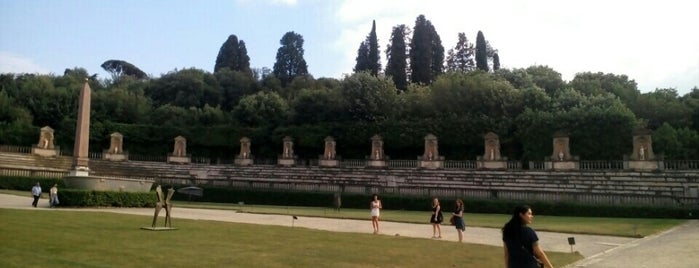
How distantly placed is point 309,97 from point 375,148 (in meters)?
16.8

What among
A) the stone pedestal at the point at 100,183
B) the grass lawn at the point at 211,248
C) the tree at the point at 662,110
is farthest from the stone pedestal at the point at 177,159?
the tree at the point at 662,110

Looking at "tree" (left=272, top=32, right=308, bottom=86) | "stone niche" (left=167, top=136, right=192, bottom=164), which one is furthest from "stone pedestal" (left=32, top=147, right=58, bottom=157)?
"tree" (left=272, top=32, right=308, bottom=86)

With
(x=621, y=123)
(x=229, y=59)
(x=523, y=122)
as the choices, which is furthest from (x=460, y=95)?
(x=229, y=59)

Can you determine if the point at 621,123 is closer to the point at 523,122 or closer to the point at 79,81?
the point at 523,122

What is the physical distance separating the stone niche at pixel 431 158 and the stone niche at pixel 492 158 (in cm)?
412

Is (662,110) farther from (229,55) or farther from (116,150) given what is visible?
(229,55)

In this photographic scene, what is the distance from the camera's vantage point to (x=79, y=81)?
82062mm

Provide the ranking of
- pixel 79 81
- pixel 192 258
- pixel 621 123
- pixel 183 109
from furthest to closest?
pixel 79 81 < pixel 183 109 < pixel 621 123 < pixel 192 258

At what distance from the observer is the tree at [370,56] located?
290ft

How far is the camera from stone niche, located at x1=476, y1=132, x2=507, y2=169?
1925 inches

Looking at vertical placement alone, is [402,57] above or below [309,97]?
above

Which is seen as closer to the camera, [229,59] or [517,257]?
[517,257]

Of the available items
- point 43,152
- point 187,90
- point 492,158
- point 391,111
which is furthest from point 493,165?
point 187,90

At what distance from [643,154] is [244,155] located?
39.2 meters
